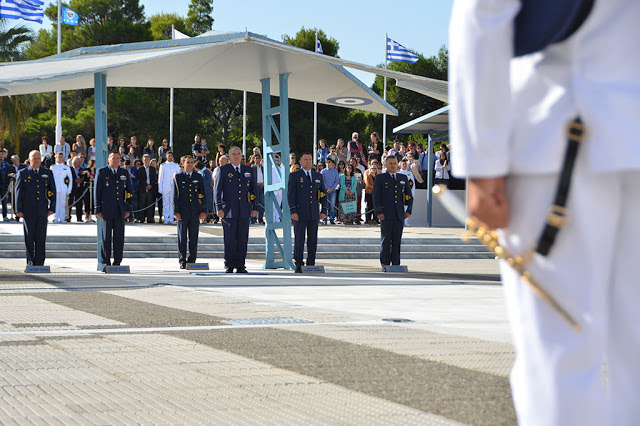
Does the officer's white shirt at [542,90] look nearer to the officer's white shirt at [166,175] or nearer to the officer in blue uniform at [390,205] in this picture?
the officer in blue uniform at [390,205]

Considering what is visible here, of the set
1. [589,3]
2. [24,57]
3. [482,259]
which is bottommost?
[482,259]

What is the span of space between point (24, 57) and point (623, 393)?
48.9 m

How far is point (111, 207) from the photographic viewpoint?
15227 mm

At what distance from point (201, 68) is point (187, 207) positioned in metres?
2.76

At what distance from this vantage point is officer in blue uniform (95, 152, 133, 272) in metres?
15.2

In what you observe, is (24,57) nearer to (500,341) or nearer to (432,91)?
(432,91)

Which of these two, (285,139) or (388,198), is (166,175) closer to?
(285,139)

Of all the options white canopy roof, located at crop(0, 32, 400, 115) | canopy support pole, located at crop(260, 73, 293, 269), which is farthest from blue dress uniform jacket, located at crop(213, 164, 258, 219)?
white canopy roof, located at crop(0, 32, 400, 115)

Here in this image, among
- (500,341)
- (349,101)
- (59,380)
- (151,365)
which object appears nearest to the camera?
(59,380)

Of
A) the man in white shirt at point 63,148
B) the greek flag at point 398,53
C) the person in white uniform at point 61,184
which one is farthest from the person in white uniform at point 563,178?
the greek flag at point 398,53

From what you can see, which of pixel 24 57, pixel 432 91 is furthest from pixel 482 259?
pixel 24 57

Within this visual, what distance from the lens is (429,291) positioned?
453 inches

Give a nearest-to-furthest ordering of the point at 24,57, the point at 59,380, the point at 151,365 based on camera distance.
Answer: the point at 59,380 → the point at 151,365 → the point at 24,57

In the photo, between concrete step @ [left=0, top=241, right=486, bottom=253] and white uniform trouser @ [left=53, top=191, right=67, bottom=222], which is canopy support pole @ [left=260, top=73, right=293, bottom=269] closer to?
concrete step @ [left=0, top=241, right=486, bottom=253]
